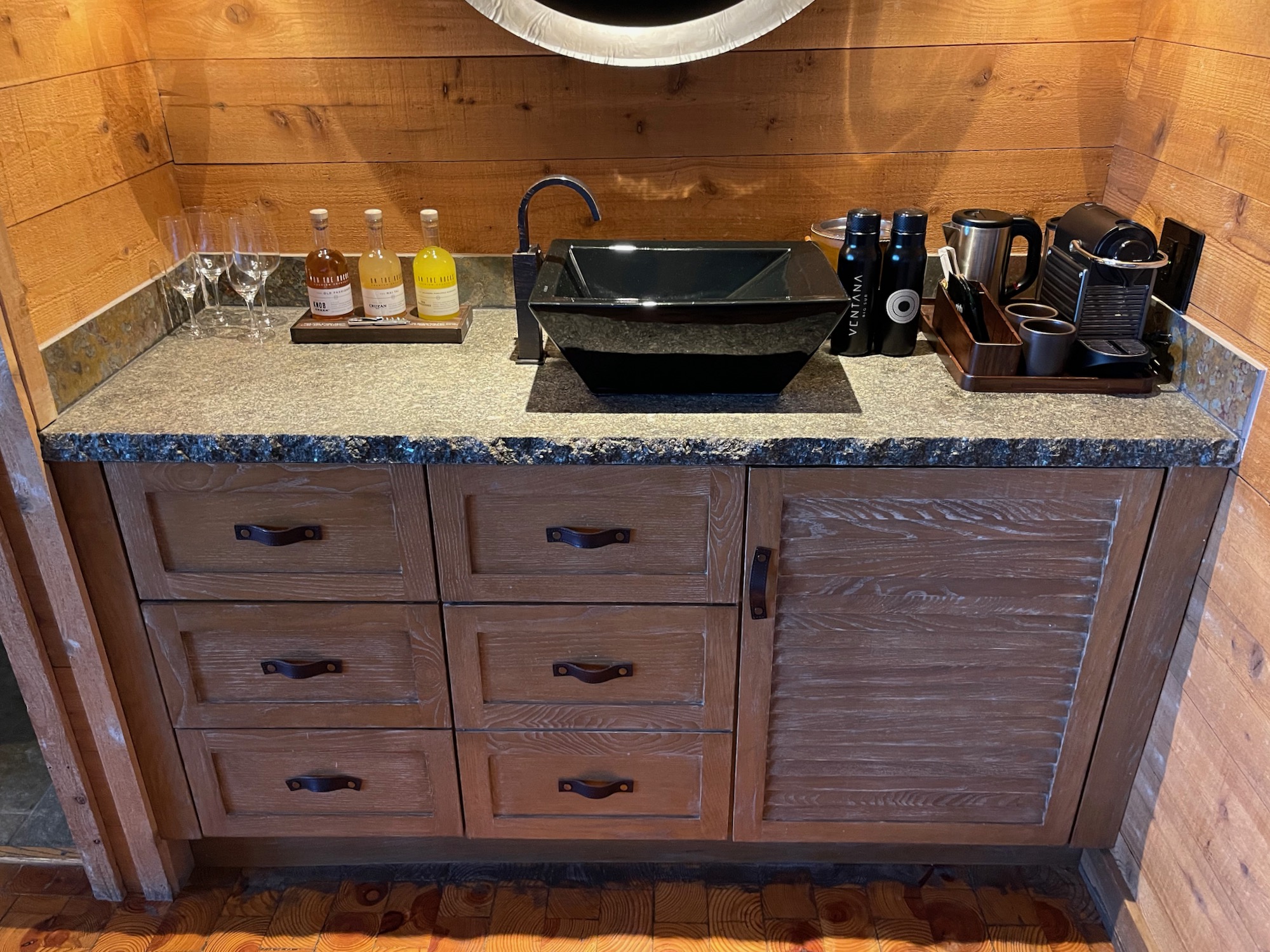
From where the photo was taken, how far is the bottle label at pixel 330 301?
1604 millimetres

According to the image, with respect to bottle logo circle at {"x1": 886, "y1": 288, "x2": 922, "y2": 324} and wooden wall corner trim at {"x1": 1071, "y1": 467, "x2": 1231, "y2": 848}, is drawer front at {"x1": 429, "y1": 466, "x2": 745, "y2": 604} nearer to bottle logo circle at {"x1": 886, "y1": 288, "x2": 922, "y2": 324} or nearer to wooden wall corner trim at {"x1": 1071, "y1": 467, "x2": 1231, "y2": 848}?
bottle logo circle at {"x1": 886, "y1": 288, "x2": 922, "y2": 324}

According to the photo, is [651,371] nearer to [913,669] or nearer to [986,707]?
[913,669]

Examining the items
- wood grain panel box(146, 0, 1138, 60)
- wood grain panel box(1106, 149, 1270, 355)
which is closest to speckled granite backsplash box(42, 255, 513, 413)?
wood grain panel box(146, 0, 1138, 60)

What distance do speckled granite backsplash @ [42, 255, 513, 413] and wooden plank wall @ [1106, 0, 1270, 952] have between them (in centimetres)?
110

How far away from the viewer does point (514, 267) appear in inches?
57.7

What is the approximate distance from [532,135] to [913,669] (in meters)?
1.08

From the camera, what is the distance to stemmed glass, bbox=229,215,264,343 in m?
1.55

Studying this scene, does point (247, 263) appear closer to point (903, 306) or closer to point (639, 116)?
point (639, 116)

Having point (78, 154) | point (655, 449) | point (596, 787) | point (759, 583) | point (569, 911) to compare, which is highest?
point (78, 154)

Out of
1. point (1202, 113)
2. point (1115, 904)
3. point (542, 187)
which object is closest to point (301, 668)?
point (542, 187)

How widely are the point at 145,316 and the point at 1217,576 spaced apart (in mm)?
1673

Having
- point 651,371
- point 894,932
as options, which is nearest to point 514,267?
point 651,371

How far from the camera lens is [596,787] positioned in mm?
1520

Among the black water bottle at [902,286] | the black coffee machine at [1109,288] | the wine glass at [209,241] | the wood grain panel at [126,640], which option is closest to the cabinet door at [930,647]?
the black coffee machine at [1109,288]
